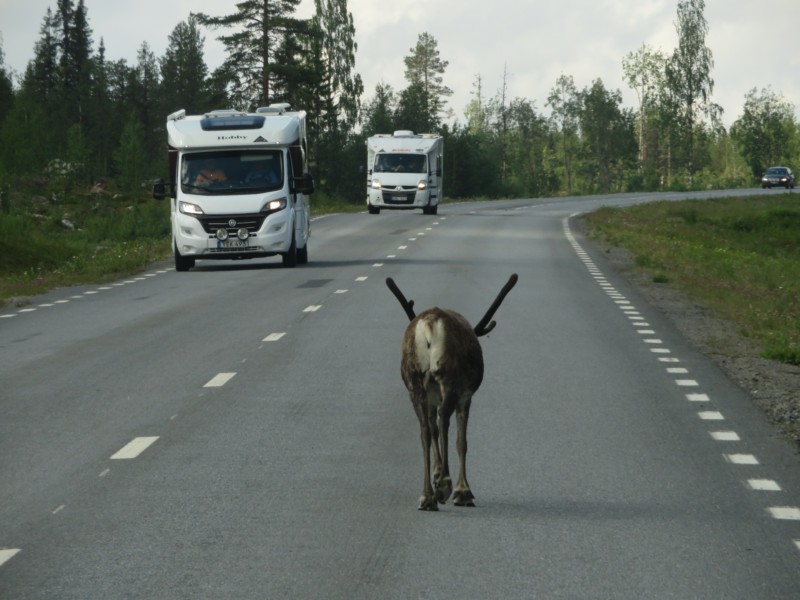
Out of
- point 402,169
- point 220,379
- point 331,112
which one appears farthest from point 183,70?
point 220,379

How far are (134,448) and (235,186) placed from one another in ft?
69.1

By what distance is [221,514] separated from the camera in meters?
7.88

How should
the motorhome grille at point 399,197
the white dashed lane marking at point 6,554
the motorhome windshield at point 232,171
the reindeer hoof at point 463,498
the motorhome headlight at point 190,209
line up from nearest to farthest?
the white dashed lane marking at point 6,554
the reindeer hoof at point 463,498
the motorhome headlight at point 190,209
the motorhome windshield at point 232,171
the motorhome grille at point 399,197

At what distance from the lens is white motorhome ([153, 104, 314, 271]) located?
99.8 feet

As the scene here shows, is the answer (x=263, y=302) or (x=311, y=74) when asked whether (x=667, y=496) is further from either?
(x=311, y=74)

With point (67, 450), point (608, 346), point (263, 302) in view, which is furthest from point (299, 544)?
point (263, 302)

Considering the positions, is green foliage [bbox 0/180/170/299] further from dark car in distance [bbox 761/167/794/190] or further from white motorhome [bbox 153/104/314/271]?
dark car in distance [bbox 761/167/794/190]

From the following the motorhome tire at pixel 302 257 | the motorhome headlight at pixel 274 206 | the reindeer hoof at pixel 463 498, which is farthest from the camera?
the motorhome tire at pixel 302 257

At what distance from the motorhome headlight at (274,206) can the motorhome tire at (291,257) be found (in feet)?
3.08

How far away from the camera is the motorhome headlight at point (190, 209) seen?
30.4 metres

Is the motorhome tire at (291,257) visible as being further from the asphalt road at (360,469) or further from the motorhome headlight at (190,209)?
the asphalt road at (360,469)

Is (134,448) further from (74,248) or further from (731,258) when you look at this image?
(74,248)

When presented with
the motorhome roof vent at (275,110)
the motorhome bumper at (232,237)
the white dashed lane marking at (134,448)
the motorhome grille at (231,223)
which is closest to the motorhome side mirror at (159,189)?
the motorhome bumper at (232,237)

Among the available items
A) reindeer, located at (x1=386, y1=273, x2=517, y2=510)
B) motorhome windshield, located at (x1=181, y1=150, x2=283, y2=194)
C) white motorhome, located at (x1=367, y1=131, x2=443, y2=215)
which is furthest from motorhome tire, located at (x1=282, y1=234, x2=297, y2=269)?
white motorhome, located at (x1=367, y1=131, x2=443, y2=215)
